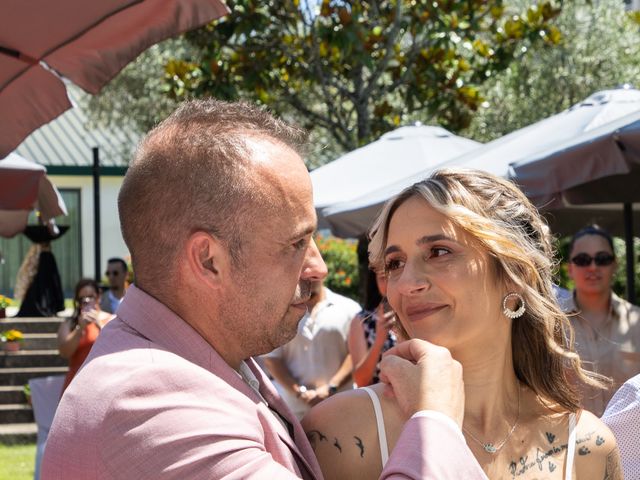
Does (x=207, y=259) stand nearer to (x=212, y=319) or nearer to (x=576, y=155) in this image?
(x=212, y=319)

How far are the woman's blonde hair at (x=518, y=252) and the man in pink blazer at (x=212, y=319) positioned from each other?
2.34ft

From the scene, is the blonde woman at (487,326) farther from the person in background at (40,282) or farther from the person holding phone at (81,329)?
the person in background at (40,282)

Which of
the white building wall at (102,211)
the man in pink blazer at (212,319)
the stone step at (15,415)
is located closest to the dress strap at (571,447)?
the man in pink blazer at (212,319)

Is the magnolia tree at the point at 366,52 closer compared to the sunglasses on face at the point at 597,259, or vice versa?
the sunglasses on face at the point at 597,259

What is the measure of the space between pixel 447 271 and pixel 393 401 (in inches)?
14.7

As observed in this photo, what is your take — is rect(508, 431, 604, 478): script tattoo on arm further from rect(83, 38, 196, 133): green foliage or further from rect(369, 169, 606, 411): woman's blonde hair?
rect(83, 38, 196, 133): green foliage

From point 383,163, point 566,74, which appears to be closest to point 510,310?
point 383,163

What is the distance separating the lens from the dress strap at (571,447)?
266 centimetres

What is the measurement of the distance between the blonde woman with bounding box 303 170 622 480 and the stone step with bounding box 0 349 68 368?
38.6 feet

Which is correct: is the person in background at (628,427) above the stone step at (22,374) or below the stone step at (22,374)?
above

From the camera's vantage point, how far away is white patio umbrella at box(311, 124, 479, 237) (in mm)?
9672

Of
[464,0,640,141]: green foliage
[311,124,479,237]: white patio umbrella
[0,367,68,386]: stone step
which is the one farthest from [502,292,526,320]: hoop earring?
[464,0,640,141]: green foliage

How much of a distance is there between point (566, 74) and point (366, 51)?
9.60 metres

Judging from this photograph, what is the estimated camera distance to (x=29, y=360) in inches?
543
